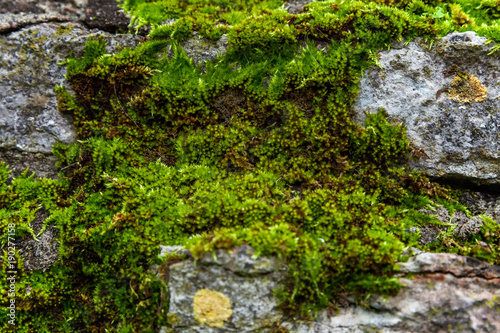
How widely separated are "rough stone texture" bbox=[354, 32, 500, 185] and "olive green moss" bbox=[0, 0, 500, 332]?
169 millimetres

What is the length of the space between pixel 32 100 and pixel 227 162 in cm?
273

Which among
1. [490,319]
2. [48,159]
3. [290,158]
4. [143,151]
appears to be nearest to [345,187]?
[290,158]

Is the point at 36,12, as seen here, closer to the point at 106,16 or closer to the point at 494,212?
the point at 106,16

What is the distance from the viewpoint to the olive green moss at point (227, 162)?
3424 mm

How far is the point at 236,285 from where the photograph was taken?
302cm

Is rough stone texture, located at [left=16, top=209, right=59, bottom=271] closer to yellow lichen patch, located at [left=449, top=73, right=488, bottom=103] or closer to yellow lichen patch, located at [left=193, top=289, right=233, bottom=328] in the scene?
yellow lichen patch, located at [left=193, top=289, right=233, bottom=328]

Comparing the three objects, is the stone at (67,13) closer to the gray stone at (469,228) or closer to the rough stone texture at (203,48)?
the rough stone texture at (203,48)

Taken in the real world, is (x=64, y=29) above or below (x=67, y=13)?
below

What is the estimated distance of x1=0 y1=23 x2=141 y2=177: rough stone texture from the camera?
4227 millimetres

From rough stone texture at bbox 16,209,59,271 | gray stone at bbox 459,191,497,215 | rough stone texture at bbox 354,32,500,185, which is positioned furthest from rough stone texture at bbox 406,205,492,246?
rough stone texture at bbox 16,209,59,271

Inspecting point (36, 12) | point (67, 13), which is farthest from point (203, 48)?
point (36, 12)

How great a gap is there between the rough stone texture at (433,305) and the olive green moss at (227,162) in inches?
7.0

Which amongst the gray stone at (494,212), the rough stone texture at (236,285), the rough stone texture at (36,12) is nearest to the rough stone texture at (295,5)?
the rough stone texture at (36,12)

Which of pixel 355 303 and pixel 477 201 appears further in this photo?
pixel 477 201
